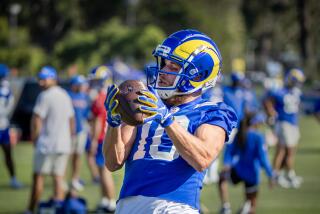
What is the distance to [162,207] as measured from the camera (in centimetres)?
411

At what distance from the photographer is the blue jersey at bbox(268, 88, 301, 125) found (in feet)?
47.3

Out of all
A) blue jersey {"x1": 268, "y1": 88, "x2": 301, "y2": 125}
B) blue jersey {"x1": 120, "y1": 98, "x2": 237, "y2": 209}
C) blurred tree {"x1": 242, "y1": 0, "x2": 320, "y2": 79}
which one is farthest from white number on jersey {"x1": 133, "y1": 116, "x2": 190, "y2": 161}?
blurred tree {"x1": 242, "y1": 0, "x2": 320, "y2": 79}

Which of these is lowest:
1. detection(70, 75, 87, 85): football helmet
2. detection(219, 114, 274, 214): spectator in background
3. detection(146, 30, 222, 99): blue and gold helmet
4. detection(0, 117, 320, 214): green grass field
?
detection(0, 117, 320, 214): green grass field

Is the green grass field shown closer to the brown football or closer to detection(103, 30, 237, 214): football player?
detection(103, 30, 237, 214): football player

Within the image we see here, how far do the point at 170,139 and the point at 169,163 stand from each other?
0.17m

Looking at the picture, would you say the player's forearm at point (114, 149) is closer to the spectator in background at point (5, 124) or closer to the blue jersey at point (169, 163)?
the blue jersey at point (169, 163)

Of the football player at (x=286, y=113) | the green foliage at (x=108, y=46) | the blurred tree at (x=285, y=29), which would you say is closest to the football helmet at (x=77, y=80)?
the football player at (x=286, y=113)

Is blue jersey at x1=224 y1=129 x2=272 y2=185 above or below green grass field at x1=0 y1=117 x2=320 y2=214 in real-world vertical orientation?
above

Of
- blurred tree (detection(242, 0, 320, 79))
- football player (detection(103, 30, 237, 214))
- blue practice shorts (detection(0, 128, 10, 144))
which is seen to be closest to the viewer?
football player (detection(103, 30, 237, 214))

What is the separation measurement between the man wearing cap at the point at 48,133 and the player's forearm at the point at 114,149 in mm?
6008

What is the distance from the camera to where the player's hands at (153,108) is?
12.3ft

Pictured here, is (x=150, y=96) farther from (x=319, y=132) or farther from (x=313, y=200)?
(x=319, y=132)

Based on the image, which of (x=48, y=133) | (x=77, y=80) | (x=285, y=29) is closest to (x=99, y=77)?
(x=48, y=133)

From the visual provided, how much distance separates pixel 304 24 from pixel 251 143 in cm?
4735
